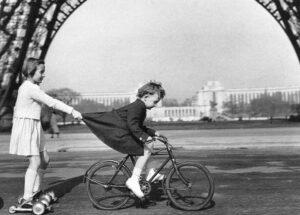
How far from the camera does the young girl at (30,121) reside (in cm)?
457

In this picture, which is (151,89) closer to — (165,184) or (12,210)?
(165,184)

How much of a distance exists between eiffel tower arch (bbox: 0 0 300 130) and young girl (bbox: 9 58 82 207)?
692 inches

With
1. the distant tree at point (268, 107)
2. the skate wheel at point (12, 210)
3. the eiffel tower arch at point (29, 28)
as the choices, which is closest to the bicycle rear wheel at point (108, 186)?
the skate wheel at point (12, 210)

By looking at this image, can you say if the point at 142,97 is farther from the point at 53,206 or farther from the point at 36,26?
the point at 36,26

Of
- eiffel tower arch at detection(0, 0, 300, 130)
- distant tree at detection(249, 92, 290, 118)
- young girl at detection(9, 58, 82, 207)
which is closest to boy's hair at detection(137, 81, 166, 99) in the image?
young girl at detection(9, 58, 82, 207)

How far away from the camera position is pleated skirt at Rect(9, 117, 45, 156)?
4.56 meters

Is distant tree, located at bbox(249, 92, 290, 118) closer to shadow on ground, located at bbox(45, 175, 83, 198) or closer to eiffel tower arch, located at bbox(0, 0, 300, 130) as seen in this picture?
eiffel tower arch, located at bbox(0, 0, 300, 130)

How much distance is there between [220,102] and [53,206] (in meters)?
110

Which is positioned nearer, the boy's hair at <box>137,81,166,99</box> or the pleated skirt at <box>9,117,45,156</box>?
the pleated skirt at <box>9,117,45,156</box>

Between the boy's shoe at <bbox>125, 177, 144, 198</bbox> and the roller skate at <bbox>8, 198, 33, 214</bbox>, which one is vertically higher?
the boy's shoe at <bbox>125, 177, 144, 198</bbox>

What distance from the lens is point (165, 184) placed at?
180 inches

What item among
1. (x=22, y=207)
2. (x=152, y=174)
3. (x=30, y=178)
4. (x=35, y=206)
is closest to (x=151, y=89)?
(x=152, y=174)

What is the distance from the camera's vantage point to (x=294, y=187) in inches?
225

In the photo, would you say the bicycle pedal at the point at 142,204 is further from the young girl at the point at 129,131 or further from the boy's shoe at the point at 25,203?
the boy's shoe at the point at 25,203
